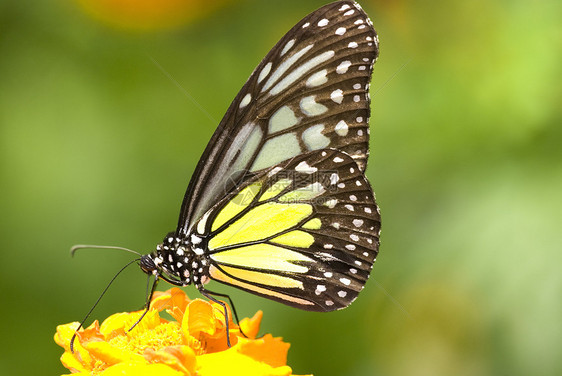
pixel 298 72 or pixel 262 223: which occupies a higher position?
pixel 298 72

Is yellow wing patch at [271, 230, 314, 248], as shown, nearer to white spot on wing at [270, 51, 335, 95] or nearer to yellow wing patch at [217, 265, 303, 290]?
yellow wing patch at [217, 265, 303, 290]

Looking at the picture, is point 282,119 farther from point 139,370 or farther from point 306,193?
point 139,370

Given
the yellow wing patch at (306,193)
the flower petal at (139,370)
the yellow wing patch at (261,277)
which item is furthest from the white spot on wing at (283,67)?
the flower petal at (139,370)

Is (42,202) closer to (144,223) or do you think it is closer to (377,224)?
(144,223)

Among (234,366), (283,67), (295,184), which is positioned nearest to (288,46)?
(283,67)

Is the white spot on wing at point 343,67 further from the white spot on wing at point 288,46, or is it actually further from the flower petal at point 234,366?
the flower petal at point 234,366

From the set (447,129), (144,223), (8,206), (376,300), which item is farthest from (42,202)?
(447,129)
